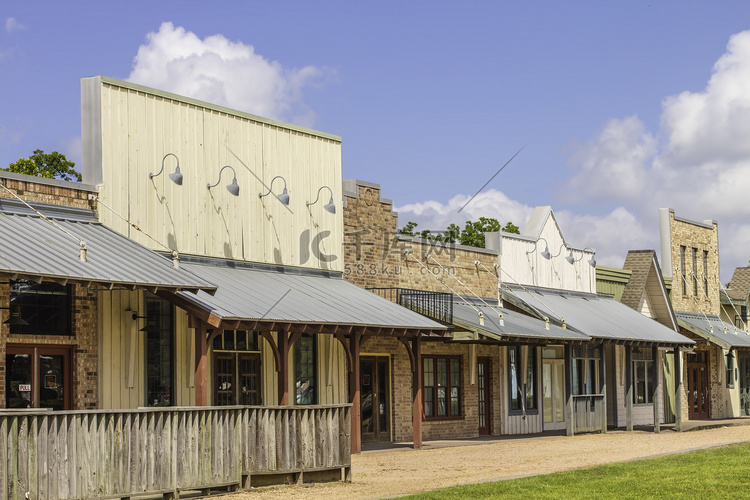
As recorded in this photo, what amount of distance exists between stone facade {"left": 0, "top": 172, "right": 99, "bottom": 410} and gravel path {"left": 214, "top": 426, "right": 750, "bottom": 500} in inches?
172

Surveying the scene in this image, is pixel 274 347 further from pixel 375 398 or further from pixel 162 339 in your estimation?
pixel 375 398

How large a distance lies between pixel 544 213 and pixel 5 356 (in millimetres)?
18853

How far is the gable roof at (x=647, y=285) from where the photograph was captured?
3488 centimetres

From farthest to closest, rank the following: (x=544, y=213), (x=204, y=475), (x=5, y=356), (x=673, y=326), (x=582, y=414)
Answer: (x=673, y=326) < (x=544, y=213) < (x=582, y=414) < (x=5, y=356) < (x=204, y=475)

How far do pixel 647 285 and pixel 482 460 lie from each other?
18249 millimetres

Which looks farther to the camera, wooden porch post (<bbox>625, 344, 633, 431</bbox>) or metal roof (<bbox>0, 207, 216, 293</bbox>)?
wooden porch post (<bbox>625, 344, 633, 431</bbox>)

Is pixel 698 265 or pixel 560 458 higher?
pixel 698 265

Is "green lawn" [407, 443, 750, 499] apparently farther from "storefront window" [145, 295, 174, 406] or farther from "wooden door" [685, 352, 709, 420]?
"wooden door" [685, 352, 709, 420]

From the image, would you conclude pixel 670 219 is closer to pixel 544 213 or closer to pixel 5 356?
pixel 544 213

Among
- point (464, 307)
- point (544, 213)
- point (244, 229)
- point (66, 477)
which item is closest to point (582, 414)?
point (464, 307)

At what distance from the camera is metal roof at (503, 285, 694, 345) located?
90.9ft

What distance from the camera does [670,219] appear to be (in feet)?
124

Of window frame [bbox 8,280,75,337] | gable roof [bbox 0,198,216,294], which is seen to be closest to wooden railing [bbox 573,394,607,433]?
gable roof [bbox 0,198,216,294]

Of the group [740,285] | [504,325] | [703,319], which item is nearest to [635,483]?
[504,325]
